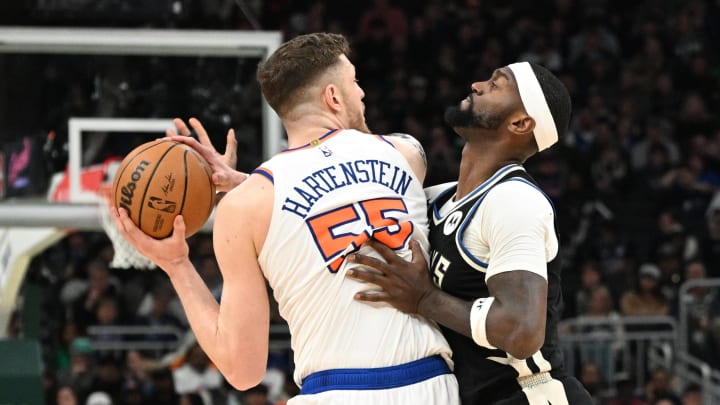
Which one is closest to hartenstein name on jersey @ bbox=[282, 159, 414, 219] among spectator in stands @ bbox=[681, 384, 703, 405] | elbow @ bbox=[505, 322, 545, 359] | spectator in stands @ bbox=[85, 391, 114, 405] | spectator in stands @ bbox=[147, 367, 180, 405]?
elbow @ bbox=[505, 322, 545, 359]

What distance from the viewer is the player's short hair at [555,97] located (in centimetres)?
448

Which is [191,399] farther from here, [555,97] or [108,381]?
[555,97]

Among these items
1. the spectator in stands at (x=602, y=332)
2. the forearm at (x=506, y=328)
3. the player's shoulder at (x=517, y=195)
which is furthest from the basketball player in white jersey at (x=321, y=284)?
the spectator in stands at (x=602, y=332)

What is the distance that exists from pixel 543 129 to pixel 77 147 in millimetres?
5043

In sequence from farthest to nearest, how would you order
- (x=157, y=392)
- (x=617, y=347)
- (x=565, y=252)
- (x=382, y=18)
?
(x=382, y=18) → (x=565, y=252) → (x=617, y=347) → (x=157, y=392)

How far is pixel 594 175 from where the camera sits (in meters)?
17.3

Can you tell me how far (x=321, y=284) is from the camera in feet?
14.3

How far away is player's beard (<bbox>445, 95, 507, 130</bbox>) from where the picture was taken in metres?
4.52

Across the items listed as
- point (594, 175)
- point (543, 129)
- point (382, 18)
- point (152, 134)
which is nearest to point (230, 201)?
point (543, 129)

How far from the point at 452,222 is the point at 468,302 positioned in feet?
1.11

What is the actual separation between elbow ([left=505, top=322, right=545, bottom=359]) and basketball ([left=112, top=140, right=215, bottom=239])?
4.40ft

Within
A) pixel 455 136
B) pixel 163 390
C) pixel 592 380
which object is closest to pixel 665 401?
pixel 592 380

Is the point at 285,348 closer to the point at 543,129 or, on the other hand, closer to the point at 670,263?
the point at 670,263

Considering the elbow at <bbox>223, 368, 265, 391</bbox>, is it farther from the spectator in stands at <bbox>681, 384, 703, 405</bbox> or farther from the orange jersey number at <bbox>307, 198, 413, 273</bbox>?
the spectator in stands at <bbox>681, 384, 703, 405</bbox>
